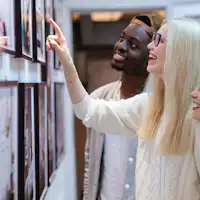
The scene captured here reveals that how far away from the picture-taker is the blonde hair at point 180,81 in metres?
0.80

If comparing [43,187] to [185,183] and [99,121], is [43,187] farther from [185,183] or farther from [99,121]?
[185,183]

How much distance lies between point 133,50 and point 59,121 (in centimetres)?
57

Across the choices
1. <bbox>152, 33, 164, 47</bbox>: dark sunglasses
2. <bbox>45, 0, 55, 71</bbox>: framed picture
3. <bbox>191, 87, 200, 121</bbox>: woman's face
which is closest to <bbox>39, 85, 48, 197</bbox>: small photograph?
<bbox>45, 0, 55, 71</bbox>: framed picture

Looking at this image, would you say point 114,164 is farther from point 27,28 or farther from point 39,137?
point 27,28

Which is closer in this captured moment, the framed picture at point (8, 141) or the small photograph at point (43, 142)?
the framed picture at point (8, 141)

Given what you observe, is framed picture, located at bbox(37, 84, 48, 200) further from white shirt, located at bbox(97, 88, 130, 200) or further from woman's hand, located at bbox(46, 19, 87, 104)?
white shirt, located at bbox(97, 88, 130, 200)

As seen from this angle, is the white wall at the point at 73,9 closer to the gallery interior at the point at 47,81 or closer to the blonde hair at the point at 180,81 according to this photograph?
the gallery interior at the point at 47,81

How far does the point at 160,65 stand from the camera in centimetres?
88

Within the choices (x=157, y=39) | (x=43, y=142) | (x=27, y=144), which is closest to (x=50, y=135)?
(x=43, y=142)

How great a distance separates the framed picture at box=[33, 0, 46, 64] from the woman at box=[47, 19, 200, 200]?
0.06 m

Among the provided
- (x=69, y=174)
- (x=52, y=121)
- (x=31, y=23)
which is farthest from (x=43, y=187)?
(x=31, y=23)

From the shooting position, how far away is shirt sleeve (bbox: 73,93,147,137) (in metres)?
0.98

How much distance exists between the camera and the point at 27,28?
0.80 meters

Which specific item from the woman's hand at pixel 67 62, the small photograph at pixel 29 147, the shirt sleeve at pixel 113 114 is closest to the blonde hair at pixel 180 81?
the shirt sleeve at pixel 113 114
